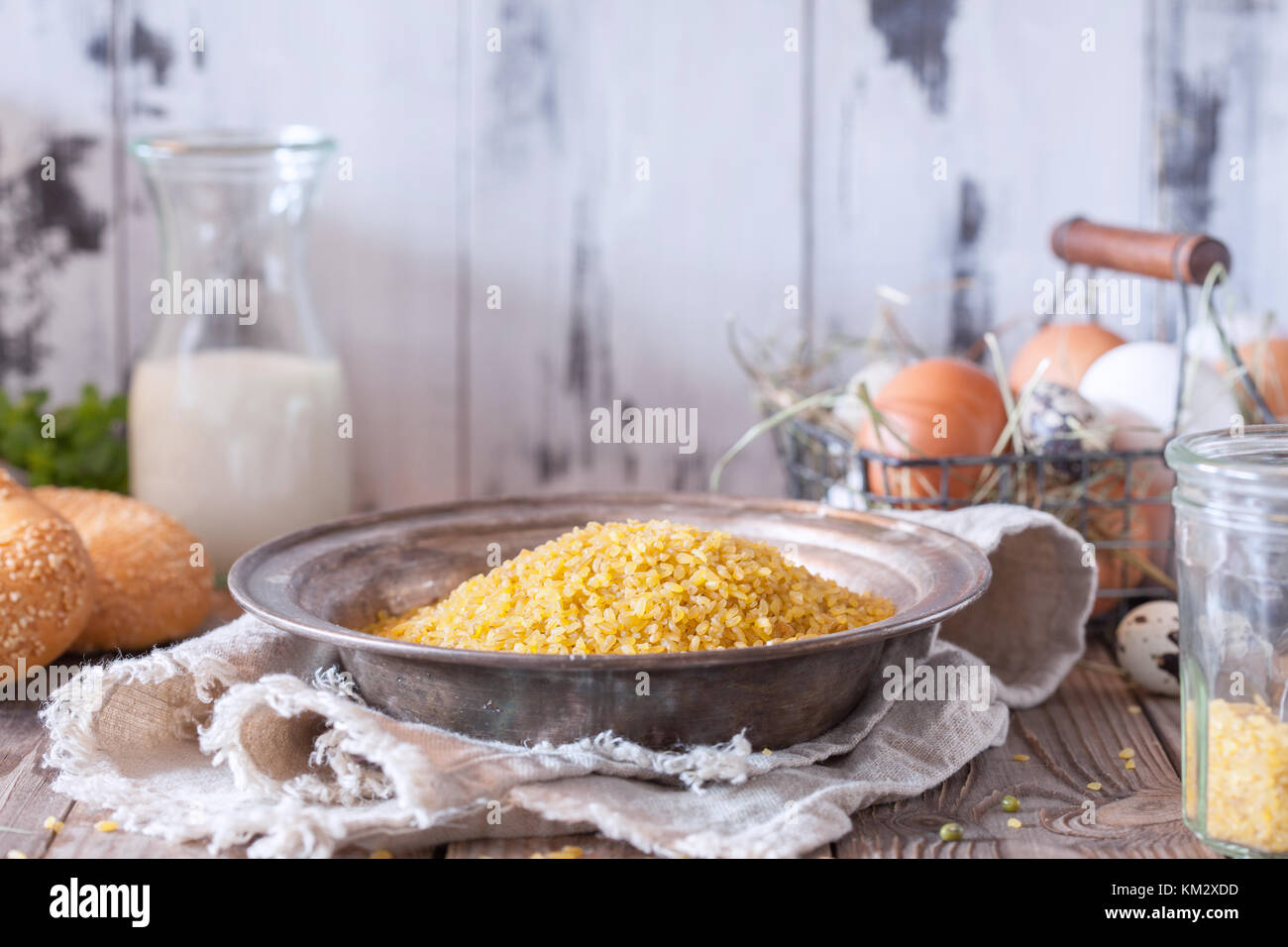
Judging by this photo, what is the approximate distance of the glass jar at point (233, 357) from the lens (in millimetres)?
1541

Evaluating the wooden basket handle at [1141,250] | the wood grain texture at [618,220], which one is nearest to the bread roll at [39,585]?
the wood grain texture at [618,220]

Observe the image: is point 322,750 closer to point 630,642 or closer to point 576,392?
point 630,642

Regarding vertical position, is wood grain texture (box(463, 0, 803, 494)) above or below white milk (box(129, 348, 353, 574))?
above

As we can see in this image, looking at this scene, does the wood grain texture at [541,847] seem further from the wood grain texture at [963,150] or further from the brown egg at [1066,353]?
the wood grain texture at [963,150]

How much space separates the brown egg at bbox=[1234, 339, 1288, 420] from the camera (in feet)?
4.55

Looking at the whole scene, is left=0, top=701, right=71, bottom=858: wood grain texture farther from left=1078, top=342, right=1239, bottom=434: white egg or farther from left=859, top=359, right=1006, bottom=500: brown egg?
left=1078, top=342, right=1239, bottom=434: white egg

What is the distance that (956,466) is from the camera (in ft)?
4.41

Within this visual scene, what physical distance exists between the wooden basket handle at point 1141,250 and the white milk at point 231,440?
34.4 inches

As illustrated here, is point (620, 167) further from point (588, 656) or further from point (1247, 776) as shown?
point (1247, 776)

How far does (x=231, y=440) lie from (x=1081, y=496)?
94cm

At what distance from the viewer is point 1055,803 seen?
1004 mm

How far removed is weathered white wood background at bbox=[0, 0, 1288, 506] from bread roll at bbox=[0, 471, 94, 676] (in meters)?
0.58

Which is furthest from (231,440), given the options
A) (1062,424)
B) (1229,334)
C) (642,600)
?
(1229,334)

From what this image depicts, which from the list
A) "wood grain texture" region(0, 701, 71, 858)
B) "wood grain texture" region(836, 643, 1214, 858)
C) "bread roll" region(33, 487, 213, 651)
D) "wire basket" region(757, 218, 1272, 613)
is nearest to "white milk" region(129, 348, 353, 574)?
"bread roll" region(33, 487, 213, 651)
